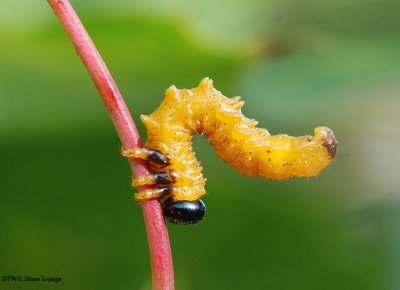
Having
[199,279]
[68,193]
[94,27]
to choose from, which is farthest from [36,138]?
[199,279]

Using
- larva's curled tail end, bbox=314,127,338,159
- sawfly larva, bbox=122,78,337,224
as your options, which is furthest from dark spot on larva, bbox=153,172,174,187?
larva's curled tail end, bbox=314,127,338,159

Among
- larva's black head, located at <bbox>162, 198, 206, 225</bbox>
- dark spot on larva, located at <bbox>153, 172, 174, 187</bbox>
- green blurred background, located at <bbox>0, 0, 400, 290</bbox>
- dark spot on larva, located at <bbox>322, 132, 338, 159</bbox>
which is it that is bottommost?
larva's black head, located at <bbox>162, 198, 206, 225</bbox>

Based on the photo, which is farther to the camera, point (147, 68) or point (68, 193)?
point (147, 68)

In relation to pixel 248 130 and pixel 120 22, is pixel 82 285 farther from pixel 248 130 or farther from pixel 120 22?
pixel 248 130

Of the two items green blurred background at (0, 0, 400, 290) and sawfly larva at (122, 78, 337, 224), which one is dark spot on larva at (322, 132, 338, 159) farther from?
green blurred background at (0, 0, 400, 290)

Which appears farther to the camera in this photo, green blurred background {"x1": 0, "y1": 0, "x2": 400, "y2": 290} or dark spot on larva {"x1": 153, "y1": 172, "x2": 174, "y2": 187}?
green blurred background {"x1": 0, "y1": 0, "x2": 400, "y2": 290}
